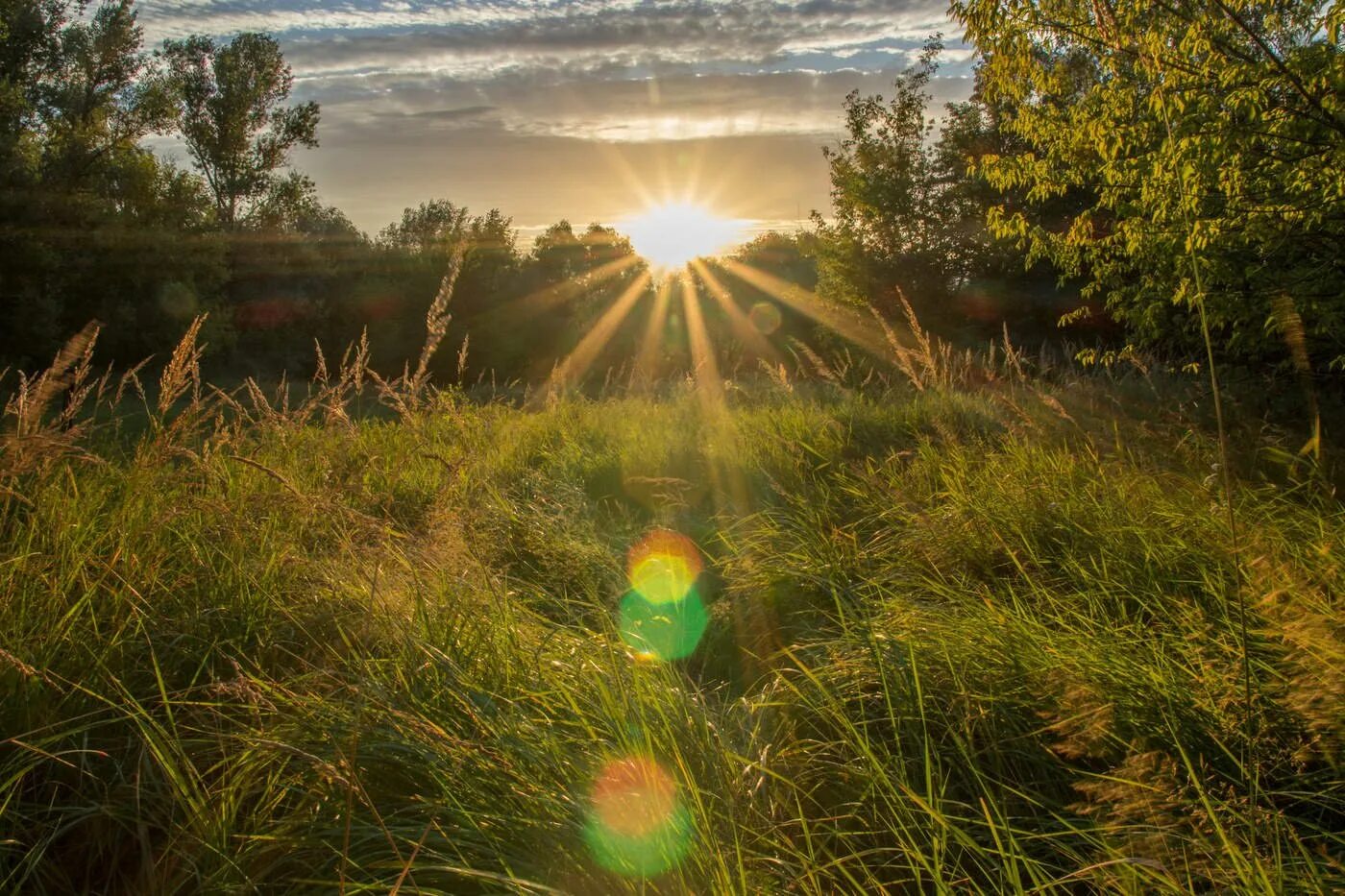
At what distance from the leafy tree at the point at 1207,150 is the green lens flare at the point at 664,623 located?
10.9ft

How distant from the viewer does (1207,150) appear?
16.8 ft

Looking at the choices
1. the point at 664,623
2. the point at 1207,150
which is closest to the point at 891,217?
the point at 1207,150

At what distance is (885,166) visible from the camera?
2166 cm

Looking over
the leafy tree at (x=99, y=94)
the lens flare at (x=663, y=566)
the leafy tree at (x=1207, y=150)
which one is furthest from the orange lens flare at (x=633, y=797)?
the leafy tree at (x=99, y=94)

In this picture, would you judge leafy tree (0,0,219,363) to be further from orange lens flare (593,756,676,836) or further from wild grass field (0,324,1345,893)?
orange lens flare (593,756,676,836)

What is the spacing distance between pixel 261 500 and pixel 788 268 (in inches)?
1524

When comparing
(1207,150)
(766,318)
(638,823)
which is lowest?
(766,318)

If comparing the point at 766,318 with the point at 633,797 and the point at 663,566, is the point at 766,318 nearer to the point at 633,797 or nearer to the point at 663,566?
the point at 663,566

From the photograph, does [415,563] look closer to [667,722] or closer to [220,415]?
[220,415]

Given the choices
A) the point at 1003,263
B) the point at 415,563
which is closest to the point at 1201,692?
the point at 415,563

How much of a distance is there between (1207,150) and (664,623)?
4.55 metres

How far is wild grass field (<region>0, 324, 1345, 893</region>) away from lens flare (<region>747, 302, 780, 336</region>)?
26222 mm

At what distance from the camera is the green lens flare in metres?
3.20

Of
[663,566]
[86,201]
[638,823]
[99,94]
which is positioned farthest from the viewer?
[99,94]
